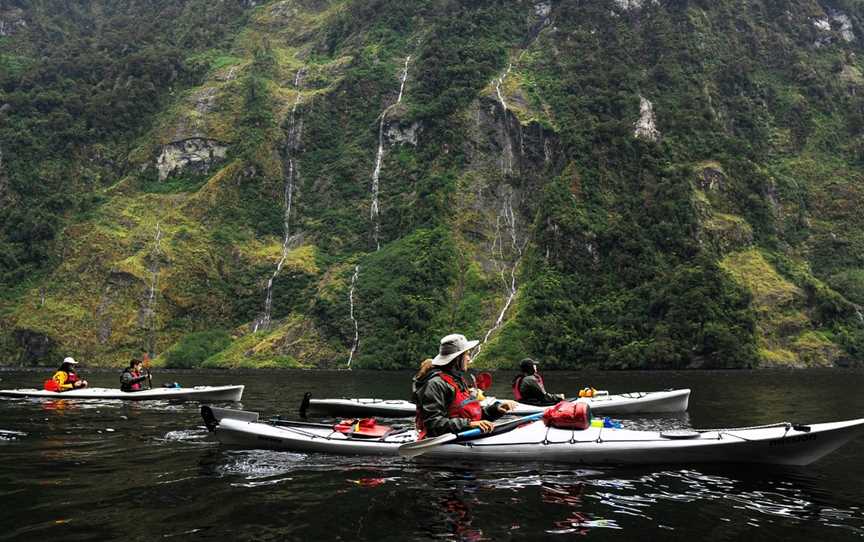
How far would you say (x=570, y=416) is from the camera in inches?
497

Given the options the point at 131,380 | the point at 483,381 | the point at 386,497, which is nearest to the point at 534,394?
the point at 483,381

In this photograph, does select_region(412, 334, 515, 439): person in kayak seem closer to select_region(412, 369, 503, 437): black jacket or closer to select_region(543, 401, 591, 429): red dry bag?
select_region(412, 369, 503, 437): black jacket

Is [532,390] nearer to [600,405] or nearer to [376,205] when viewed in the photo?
[600,405]

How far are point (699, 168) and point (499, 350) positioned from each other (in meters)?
45.6

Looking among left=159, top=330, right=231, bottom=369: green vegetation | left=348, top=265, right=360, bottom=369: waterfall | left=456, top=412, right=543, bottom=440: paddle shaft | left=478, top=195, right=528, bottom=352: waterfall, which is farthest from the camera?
left=478, top=195, right=528, bottom=352: waterfall

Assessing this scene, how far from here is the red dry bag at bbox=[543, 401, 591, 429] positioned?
41.2 feet

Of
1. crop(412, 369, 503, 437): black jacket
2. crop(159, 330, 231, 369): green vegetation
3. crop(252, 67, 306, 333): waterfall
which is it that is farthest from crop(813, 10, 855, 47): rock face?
crop(412, 369, 503, 437): black jacket

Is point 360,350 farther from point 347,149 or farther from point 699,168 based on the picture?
point 699,168

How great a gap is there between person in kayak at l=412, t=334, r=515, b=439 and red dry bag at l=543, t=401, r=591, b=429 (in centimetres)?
156

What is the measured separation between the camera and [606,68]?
366 ft

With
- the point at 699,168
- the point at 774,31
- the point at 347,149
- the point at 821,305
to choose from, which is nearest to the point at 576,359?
the point at 821,305

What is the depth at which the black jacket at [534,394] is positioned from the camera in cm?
1884

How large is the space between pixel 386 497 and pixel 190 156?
332 ft

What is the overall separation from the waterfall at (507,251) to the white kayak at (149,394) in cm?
4924
